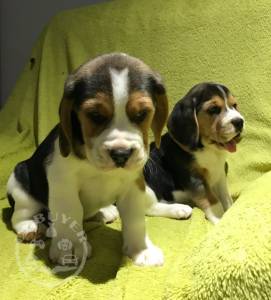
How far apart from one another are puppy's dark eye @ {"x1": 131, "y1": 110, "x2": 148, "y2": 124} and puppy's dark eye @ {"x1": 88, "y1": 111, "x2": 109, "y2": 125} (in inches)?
3.3

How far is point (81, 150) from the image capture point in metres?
1.50

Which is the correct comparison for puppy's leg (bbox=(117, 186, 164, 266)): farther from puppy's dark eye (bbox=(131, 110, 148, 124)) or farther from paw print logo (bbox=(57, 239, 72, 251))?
puppy's dark eye (bbox=(131, 110, 148, 124))

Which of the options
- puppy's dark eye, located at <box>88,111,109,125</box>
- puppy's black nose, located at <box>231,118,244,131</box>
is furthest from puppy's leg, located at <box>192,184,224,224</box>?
puppy's dark eye, located at <box>88,111,109,125</box>

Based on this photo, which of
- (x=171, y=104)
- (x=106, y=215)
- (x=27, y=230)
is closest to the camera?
(x=27, y=230)

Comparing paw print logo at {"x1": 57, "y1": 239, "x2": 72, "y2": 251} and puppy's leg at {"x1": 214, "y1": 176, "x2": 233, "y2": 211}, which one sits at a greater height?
paw print logo at {"x1": 57, "y1": 239, "x2": 72, "y2": 251}

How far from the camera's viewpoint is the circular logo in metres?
1.51

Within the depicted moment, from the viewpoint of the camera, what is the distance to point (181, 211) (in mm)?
2039

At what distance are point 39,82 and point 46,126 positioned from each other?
294mm

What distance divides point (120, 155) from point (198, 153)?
92 cm

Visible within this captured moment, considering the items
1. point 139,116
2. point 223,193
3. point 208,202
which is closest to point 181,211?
point 208,202

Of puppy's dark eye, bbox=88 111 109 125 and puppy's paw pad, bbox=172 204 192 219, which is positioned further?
puppy's paw pad, bbox=172 204 192 219

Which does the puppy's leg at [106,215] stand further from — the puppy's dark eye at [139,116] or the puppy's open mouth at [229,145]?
the puppy's dark eye at [139,116]

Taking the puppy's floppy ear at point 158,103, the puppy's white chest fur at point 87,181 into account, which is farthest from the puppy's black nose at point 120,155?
the puppy's floppy ear at point 158,103

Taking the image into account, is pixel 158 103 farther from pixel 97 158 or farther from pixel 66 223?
pixel 66 223
